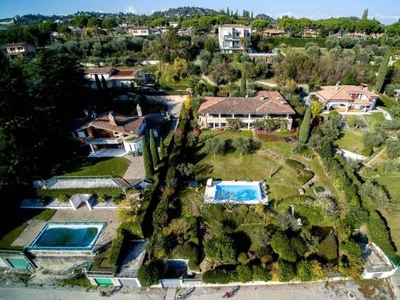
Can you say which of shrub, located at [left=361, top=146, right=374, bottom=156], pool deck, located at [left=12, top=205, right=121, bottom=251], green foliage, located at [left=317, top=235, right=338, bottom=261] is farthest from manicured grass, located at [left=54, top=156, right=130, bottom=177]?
shrub, located at [left=361, top=146, right=374, bottom=156]

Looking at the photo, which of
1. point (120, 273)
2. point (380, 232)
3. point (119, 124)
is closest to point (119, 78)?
point (119, 124)

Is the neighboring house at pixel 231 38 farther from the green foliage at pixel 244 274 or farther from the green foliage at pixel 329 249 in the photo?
the green foliage at pixel 244 274

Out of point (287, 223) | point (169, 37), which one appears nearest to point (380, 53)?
point (169, 37)

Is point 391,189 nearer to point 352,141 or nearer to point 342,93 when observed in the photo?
point 352,141

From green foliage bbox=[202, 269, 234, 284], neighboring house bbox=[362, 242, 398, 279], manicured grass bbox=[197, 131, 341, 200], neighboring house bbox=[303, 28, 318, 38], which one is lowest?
neighboring house bbox=[362, 242, 398, 279]

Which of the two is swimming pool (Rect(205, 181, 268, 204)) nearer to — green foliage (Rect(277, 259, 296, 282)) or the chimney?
green foliage (Rect(277, 259, 296, 282))

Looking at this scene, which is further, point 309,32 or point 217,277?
point 309,32
